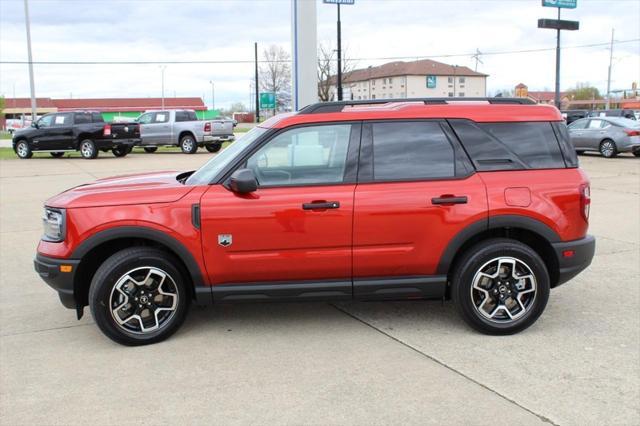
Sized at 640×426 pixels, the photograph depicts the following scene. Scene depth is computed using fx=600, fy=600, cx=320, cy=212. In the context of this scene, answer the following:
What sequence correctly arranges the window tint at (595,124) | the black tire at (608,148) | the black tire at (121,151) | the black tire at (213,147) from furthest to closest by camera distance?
1. the black tire at (213,147)
2. the black tire at (121,151)
3. the window tint at (595,124)
4. the black tire at (608,148)

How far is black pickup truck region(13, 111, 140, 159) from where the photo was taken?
22453mm

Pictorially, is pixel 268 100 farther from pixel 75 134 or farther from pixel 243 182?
pixel 243 182

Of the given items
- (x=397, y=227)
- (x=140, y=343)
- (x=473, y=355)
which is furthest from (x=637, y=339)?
(x=140, y=343)

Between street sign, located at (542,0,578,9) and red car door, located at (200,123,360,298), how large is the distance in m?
31.7

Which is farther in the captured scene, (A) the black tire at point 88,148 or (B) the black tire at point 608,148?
(A) the black tire at point 88,148

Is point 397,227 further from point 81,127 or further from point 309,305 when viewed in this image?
point 81,127

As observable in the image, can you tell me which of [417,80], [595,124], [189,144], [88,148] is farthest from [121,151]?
[417,80]

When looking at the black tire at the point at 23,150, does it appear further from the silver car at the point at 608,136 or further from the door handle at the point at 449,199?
the door handle at the point at 449,199


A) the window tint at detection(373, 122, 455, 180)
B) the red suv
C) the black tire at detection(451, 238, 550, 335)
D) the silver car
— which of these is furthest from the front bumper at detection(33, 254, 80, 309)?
the silver car

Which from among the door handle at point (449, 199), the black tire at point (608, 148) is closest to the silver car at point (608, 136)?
the black tire at point (608, 148)

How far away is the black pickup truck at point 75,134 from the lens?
884 inches

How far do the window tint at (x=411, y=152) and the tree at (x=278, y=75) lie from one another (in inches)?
2671

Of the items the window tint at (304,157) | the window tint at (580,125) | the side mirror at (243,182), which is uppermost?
the window tint at (580,125)

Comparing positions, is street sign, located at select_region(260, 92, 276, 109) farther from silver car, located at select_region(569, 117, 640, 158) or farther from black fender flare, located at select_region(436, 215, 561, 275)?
black fender flare, located at select_region(436, 215, 561, 275)
